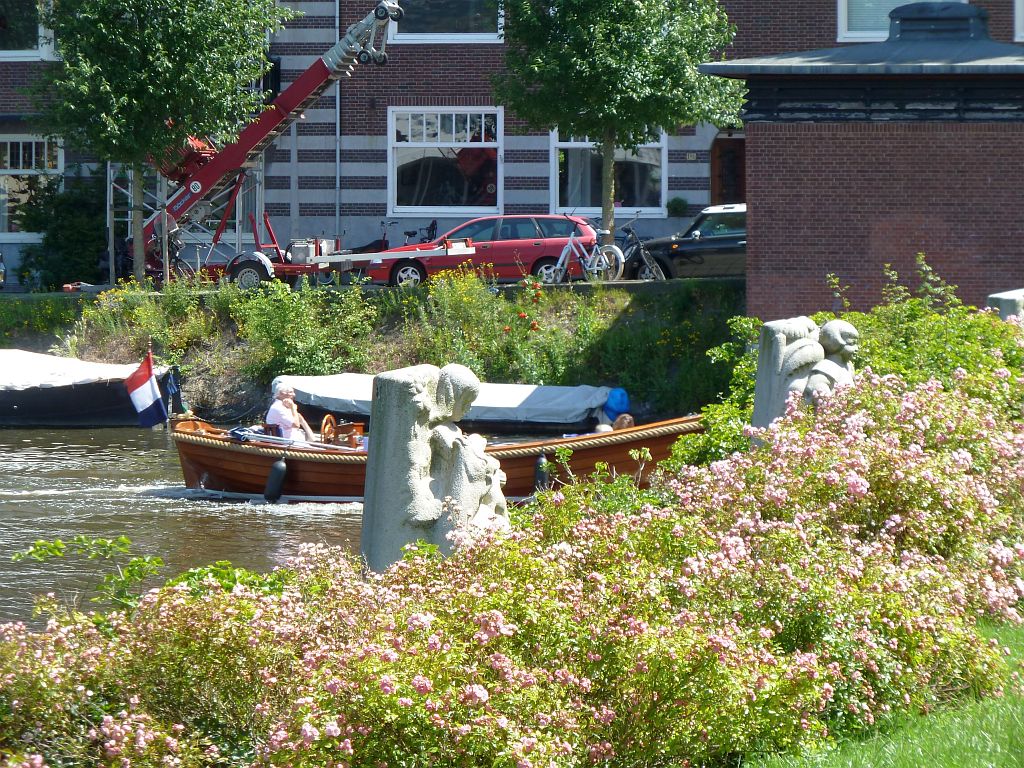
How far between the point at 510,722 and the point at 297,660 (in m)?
0.77

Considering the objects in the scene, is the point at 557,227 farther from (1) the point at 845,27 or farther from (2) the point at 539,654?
(2) the point at 539,654

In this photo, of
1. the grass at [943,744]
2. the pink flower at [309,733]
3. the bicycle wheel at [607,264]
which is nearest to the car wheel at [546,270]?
the bicycle wheel at [607,264]

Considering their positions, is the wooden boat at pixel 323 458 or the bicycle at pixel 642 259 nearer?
the wooden boat at pixel 323 458

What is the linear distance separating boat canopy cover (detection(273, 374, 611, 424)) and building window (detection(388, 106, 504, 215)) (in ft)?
39.1

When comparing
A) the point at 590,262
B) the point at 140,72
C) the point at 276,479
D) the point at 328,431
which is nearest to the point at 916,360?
the point at 276,479

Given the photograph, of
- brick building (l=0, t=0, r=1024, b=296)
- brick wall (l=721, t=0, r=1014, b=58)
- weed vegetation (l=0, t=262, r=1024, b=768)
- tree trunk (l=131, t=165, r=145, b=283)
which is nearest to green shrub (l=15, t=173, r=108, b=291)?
brick building (l=0, t=0, r=1024, b=296)

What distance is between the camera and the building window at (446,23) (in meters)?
32.7

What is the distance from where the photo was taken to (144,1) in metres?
25.7

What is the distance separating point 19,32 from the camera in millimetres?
33219

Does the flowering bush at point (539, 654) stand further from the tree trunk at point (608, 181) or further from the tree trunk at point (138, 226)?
the tree trunk at point (138, 226)

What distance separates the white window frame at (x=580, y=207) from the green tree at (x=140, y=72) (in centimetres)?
860

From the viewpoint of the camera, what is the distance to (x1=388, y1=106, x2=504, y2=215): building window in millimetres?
33000

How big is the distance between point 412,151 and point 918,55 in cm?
1506

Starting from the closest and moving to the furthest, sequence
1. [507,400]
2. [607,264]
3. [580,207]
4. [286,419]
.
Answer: [286,419], [507,400], [607,264], [580,207]
